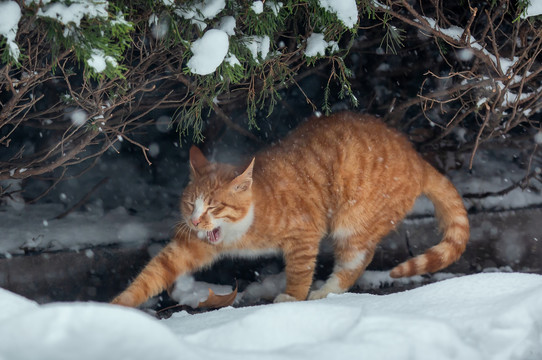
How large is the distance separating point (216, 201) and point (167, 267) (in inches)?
19.7

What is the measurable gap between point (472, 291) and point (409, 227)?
1989 mm

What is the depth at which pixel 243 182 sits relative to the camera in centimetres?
358

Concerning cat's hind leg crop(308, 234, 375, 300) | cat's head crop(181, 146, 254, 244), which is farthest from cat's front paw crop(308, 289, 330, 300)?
cat's head crop(181, 146, 254, 244)

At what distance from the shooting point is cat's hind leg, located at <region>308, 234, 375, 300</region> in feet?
12.5

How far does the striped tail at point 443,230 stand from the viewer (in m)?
3.67

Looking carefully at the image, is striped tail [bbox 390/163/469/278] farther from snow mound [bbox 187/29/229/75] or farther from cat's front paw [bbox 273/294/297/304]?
snow mound [bbox 187/29/229/75]

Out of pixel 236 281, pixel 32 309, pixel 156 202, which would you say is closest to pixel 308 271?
pixel 236 281

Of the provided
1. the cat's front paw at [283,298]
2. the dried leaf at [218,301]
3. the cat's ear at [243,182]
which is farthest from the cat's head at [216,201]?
the cat's front paw at [283,298]

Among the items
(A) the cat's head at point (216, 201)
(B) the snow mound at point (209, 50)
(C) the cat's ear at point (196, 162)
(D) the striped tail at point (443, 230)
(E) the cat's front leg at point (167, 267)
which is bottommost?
(D) the striped tail at point (443, 230)

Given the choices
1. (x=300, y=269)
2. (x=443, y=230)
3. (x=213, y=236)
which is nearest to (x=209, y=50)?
(x=213, y=236)

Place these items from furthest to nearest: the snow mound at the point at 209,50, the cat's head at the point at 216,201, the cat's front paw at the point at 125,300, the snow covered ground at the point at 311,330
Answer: the cat's head at the point at 216,201 → the cat's front paw at the point at 125,300 → the snow mound at the point at 209,50 → the snow covered ground at the point at 311,330

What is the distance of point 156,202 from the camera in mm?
4461

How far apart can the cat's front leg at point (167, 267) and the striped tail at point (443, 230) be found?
1.21 m

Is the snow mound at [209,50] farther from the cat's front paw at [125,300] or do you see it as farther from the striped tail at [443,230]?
the striped tail at [443,230]
